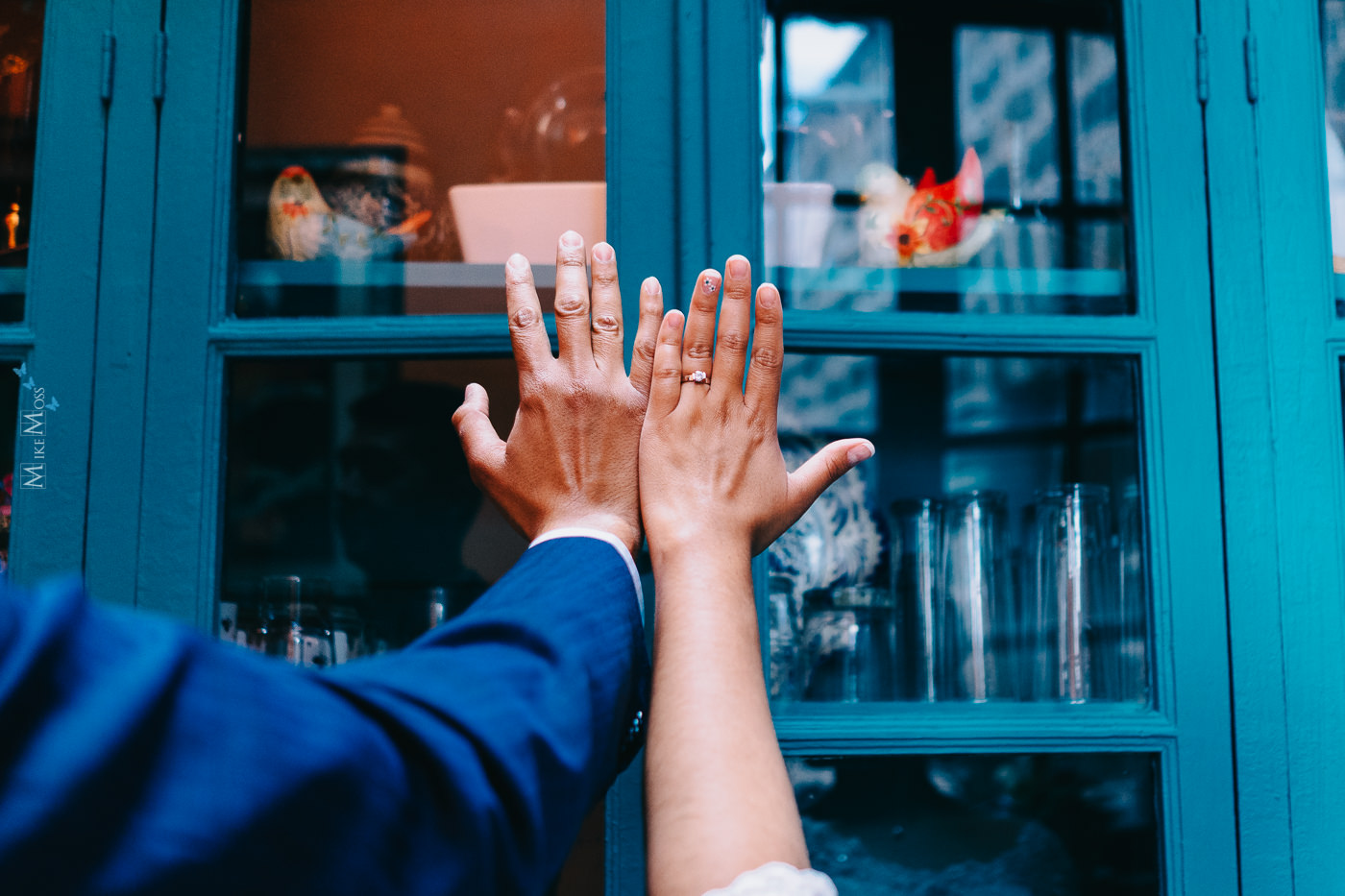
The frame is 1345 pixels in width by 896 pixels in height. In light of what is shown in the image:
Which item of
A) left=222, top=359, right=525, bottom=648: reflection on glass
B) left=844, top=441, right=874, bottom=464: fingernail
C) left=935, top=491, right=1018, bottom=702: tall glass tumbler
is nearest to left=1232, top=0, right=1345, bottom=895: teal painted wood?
left=935, top=491, right=1018, bottom=702: tall glass tumbler

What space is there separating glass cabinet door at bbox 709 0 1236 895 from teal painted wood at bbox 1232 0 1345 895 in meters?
0.07

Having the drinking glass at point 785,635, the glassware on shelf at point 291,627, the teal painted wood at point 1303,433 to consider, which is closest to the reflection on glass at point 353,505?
the glassware on shelf at point 291,627

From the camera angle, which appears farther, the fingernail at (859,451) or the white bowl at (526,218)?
the white bowl at (526,218)

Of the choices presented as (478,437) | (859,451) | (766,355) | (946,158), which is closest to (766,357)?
(766,355)

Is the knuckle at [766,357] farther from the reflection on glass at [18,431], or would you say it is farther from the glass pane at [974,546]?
the reflection on glass at [18,431]

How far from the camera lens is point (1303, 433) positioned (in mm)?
880

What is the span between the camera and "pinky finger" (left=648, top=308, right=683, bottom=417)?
0.69 m

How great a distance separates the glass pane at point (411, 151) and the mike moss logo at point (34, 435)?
0.20 metres

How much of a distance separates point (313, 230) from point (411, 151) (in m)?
0.17

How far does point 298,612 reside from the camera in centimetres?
99

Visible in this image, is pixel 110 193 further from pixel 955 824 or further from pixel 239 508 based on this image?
pixel 955 824

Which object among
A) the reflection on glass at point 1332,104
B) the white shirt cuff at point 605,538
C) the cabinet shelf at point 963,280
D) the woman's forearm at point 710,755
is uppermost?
the reflection on glass at point 1332,104

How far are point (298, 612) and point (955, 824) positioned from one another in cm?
75

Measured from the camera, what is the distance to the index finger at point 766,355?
2.22 ft
